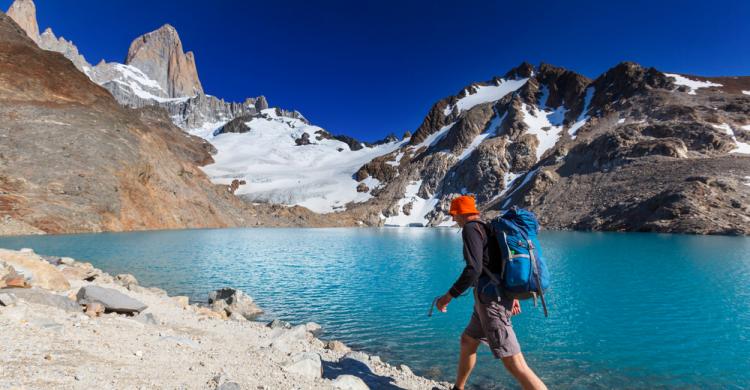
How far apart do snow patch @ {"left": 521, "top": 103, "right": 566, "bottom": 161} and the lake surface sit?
339 ft

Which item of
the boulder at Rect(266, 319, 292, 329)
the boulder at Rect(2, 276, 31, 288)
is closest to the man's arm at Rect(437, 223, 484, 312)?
the boulder at Rect(266, 319, 292, 329)

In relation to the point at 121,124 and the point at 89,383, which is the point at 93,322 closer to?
the point at 89,383

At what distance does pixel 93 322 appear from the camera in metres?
7.57

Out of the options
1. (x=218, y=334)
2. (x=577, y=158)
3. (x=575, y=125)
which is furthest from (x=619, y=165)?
(x=218, y=334)

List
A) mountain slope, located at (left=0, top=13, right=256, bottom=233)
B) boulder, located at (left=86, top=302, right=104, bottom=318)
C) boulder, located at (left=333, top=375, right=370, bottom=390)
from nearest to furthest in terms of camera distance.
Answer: boulder, located at (left=333, top=375, right=370, bottom=390) → boulder, located at (left=86, top=302, right=104, bottom=318) → mountain slope, located at (left=0, top=13, right=256, bottom=233)

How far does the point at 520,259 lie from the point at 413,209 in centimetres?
13430

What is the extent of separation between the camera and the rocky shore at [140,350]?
4.94 m

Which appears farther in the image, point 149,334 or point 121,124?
point 121,124

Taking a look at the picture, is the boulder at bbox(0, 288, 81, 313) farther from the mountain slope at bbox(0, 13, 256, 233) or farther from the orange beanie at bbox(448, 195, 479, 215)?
the mountain slope at bbox(0, 13, 256, 233)

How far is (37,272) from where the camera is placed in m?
11.1

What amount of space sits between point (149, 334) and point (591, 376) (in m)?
9.34

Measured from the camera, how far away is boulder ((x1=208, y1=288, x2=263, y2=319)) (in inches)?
555

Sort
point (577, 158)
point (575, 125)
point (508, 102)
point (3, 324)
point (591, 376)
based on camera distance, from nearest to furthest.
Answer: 1. point (3, 324)
2. point (591, 376)
3. point (577, 158)
4. point (575, 125)
5. point (508, 102)

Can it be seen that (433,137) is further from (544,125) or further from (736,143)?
(736,143)
